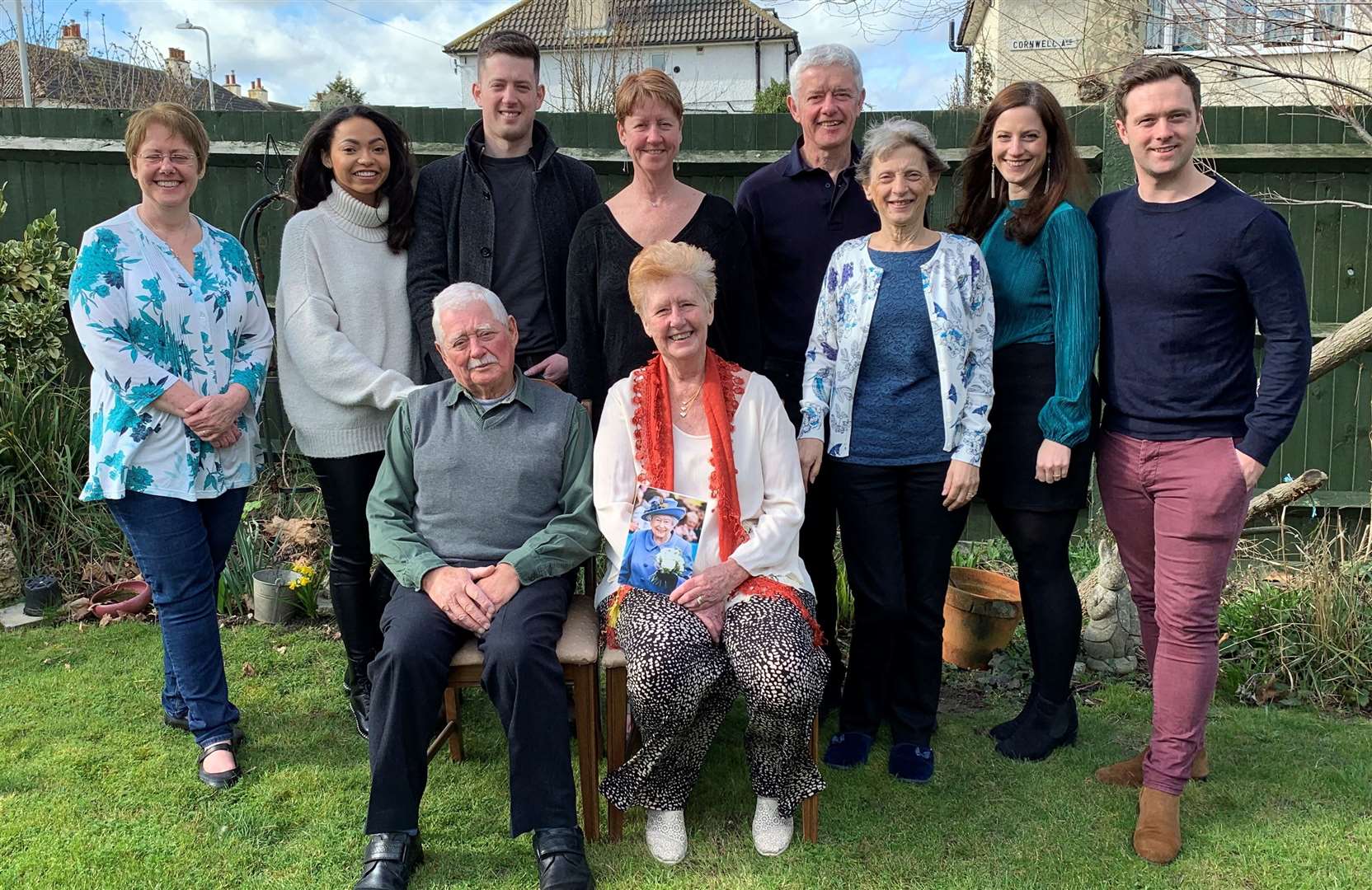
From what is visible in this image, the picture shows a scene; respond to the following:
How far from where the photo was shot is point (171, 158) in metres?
2.79

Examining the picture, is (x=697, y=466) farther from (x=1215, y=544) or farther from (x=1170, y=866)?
(x=1170, y=866)

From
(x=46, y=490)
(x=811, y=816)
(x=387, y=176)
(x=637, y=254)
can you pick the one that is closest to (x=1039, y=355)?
(x=637, y=254)

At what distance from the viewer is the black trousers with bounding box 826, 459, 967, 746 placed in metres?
2.81

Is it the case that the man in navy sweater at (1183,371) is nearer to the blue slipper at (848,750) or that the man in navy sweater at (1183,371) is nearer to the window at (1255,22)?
the blue slipper at (848,750)

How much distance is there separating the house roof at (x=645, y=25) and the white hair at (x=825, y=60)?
6895mm

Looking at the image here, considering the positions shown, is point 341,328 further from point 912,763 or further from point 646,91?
point 912,763

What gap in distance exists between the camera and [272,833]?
266cm

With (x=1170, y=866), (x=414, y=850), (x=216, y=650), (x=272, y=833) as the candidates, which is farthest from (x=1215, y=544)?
(x=216, y=650)

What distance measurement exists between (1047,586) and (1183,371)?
77cm

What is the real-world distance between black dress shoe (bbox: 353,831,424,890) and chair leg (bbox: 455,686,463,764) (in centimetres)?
57

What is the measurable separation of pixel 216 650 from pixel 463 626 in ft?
3.21

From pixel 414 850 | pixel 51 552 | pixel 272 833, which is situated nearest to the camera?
pixel 414 850

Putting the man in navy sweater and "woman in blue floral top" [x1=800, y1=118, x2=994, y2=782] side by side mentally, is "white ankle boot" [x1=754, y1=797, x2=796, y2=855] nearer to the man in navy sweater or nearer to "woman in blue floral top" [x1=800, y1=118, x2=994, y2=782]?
"woman in blue floral top" [x1=800, y1=118, x2=994, y2=782]

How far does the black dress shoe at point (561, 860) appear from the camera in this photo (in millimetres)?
2371
